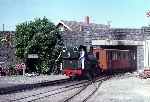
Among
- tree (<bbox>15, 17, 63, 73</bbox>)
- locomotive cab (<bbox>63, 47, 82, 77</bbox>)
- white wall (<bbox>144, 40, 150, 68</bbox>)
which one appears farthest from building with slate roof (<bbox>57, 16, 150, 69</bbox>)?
locomotive cab (<bbox>63, 47, 82, 77</bbox>)

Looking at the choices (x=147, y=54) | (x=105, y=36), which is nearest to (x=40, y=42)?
(x=105, y=36)

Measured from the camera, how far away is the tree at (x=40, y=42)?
34344mm

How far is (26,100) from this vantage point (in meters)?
17.4

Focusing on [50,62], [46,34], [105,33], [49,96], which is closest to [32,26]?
[46,34]

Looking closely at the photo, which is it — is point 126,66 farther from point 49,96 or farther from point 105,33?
point 49,96

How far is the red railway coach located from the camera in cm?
3191

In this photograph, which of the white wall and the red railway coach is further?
the white wall

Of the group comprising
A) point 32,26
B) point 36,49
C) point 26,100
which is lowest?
point 26,100

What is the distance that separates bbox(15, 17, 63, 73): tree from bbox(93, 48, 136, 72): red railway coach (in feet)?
15.4

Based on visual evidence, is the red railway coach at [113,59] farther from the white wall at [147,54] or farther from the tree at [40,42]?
the tree at [40,42]

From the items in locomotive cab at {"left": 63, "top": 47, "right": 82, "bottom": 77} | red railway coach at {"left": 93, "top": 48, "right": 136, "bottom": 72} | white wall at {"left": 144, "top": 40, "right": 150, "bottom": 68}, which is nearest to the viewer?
locomotive cab at {"left": 63, "top": 47, "right": 82, "bottom": 77}

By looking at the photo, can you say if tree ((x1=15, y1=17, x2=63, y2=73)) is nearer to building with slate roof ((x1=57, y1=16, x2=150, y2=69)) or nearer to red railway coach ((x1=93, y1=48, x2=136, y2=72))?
building with slate roof ((x1=57, y1=16, x2=150, y2=69))

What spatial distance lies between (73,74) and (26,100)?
1024 centimetres

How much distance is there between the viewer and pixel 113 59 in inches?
1324
